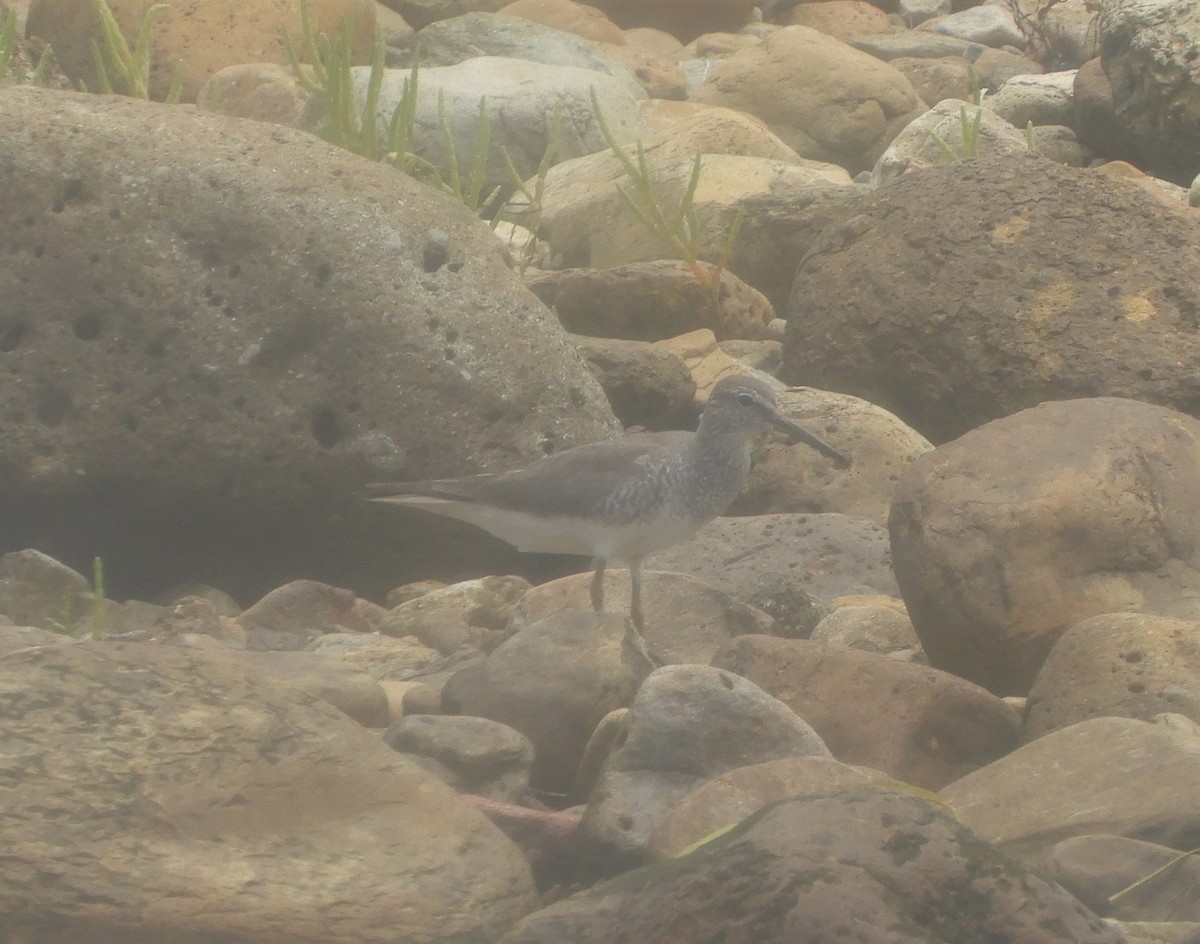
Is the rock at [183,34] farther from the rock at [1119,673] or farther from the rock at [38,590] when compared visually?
the rock at [1119,673]

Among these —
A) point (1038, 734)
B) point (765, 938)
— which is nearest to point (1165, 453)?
point (1038, 734)

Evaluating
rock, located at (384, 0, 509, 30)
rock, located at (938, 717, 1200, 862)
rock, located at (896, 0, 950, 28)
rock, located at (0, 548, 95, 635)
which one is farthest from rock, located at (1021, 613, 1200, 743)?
rock, located at (896, 0, 950, 28)

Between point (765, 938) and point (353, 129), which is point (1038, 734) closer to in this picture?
point (765, 938)

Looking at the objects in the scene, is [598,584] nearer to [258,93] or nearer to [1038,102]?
[258,93]

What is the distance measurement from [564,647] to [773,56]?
13218mm

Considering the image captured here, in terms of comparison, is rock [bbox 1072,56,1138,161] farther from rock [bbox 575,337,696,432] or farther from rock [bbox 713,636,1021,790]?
rock [bbox 713,636,1021,790]

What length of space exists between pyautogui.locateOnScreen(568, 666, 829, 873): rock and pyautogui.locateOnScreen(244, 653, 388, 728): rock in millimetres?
768

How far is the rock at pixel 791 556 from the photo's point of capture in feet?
21.4

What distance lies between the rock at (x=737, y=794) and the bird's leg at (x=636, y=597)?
6.62 feet

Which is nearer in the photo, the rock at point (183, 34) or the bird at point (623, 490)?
the bird at point (623, 490)

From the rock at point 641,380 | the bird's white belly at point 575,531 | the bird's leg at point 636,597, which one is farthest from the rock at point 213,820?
the rock at point 641,380

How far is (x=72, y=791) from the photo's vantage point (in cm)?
292

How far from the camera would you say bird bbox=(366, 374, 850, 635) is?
609 centimetres

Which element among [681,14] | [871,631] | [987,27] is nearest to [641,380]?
[871,631]
